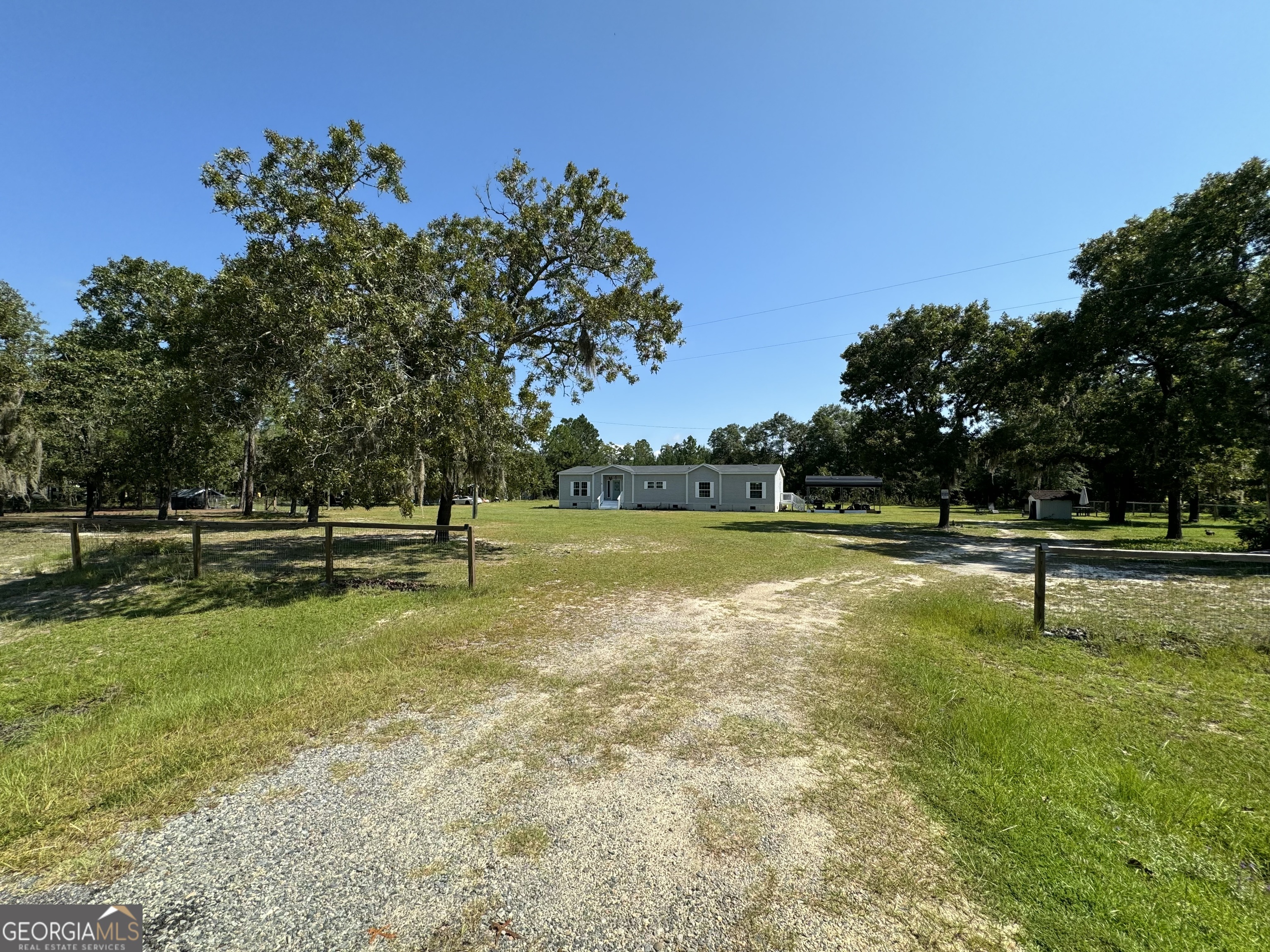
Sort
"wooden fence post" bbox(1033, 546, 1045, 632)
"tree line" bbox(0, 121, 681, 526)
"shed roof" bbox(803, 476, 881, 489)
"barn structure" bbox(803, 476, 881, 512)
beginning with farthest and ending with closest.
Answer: "barn structure" bbox(803, 476, 881, 512), "shed roof" bbox(803, 476, 881, 489), "tree line" bbox(0, 121, 681, 526), "wooden fence post" bbox(1033, 546, 1045, 632)

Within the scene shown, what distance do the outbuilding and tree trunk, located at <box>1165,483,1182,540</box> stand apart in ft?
39.7

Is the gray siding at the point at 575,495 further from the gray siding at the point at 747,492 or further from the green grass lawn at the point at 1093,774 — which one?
the green grass lawn at the point at 1093,774

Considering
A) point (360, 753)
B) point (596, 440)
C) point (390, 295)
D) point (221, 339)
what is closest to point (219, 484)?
point (221, 339)

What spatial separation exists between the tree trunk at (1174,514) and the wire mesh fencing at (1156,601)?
6.96 m

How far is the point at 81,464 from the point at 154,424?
5504 millimetres

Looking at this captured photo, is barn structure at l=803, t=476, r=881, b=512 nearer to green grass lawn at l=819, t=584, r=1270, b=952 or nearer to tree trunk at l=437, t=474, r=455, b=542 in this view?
tree trunk at l=437, t=474, r=455, b=542

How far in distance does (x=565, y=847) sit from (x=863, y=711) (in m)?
2.73

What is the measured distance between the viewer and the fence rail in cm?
885

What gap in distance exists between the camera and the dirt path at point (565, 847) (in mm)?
2000

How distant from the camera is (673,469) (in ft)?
132

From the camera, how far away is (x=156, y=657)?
217 inches

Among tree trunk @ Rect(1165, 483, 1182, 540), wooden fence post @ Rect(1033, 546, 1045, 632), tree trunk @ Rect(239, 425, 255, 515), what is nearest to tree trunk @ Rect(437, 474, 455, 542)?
wooden fence post @ Rect(1033, 546, 1045, 632)

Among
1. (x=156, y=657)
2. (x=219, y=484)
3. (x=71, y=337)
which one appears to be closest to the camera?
(x=156, y=657)

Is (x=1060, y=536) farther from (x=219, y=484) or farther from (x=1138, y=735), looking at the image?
(x=219, y=484)
